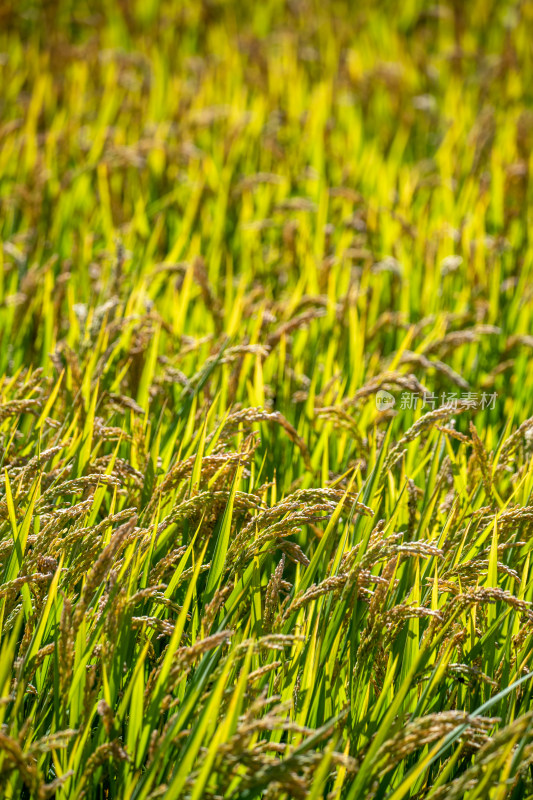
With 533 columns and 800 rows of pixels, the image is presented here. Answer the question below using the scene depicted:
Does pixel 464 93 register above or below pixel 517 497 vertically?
above

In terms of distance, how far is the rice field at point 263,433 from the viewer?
3.58ft

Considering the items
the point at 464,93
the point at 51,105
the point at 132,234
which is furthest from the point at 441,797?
the point at 464,93

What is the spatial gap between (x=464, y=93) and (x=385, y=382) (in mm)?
3385

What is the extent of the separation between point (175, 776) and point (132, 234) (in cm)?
214

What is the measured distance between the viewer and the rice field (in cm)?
109

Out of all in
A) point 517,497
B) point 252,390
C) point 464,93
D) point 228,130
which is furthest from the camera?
point 464,93

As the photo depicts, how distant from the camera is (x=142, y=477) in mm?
1496

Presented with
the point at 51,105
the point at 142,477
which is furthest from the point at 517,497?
the point at 51,105

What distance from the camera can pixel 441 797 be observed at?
1012mm

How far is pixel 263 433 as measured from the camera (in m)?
1.77

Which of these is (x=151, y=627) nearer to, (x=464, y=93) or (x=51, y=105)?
(x=51, y=105)

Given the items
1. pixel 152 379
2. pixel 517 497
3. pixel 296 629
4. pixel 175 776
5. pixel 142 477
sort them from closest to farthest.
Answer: pixel 175 776
pixel 296 629
pixel 142 477
pixel 517 497
pixel 152 379

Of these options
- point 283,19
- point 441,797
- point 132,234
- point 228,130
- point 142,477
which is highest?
point 283,19

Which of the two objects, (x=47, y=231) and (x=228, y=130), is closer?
(x=47, y=231)
